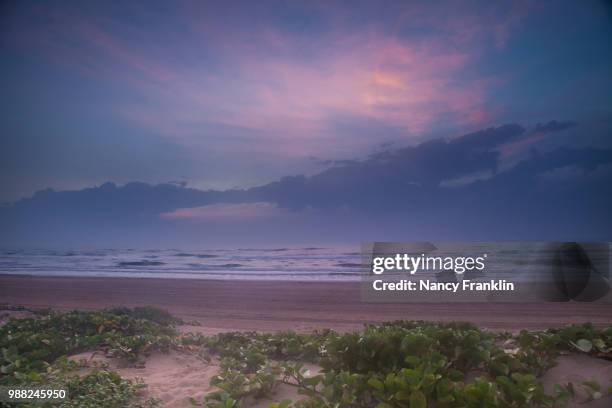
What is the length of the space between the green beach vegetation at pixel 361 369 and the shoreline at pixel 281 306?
7.89 ft

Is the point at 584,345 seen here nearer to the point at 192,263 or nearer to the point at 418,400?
the point at 418,400

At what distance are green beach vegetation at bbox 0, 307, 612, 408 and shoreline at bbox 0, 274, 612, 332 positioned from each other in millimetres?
2405

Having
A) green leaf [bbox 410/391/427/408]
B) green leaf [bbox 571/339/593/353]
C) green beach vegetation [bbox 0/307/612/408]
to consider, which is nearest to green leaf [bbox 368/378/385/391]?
green beach vegetation [bbox 0/307/612/408]

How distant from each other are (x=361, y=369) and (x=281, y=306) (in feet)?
21.6

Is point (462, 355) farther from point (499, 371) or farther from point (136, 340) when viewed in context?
point (136, 340)

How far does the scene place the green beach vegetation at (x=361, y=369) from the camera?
2.83 meters

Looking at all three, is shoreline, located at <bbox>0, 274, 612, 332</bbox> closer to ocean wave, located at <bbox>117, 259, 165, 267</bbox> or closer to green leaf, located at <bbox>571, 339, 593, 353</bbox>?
green leaf, located at <bbox>571, 339, 593, 353</bbox>

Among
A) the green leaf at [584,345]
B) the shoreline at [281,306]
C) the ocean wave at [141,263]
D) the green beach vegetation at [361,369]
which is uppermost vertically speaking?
the green leaf at [584,345]

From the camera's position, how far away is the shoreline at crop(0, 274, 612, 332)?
7.83 m

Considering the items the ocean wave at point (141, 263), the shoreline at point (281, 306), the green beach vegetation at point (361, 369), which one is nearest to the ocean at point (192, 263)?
the ocean wave at point (141, 263)

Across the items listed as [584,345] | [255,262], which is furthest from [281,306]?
[255,262]

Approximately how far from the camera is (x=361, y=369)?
3.41m

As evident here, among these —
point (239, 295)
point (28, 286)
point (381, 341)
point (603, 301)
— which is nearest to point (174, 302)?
point (239, 295)

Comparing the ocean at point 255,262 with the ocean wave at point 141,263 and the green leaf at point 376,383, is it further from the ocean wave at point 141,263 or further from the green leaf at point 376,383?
the green leaf at point 376,383
